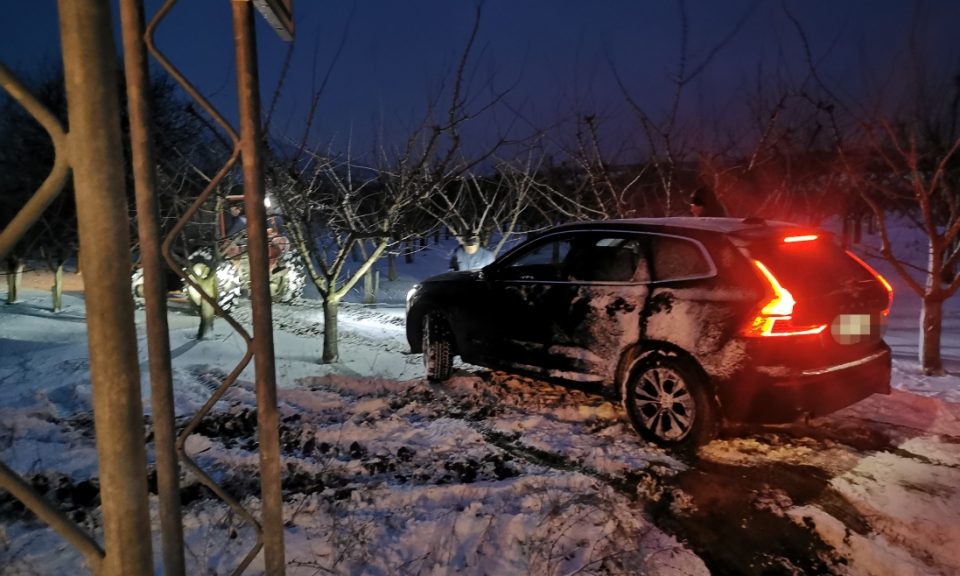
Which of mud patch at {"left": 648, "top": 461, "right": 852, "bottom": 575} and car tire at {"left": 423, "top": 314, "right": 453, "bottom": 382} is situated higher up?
car tire at {"left": 423, "top": 314, "right": 453, "bottom": 382}

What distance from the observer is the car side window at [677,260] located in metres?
4.68

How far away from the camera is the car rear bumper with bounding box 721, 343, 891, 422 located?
426 centimetres

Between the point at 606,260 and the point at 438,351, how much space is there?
7.51ft

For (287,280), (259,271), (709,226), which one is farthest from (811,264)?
(287,280)

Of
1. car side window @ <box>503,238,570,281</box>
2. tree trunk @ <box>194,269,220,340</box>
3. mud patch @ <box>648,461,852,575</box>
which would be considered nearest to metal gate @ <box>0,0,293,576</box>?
mud patch @ <box>648,461,852,575</box>

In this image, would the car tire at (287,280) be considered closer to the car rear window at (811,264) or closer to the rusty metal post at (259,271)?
the car rear window at (811,264)

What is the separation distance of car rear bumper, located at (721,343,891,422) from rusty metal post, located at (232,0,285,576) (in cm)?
347

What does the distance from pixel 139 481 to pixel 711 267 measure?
164 inches

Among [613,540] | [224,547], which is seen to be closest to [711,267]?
[613,540]

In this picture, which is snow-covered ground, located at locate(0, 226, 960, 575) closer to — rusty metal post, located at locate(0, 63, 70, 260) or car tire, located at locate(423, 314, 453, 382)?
car tire, located at locate(423, 314, 453, 382)

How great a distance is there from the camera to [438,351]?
22.2 feet

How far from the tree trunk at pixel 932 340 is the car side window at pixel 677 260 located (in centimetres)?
414

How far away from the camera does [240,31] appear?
1.80 m

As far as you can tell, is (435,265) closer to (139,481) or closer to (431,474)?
(431,474)
